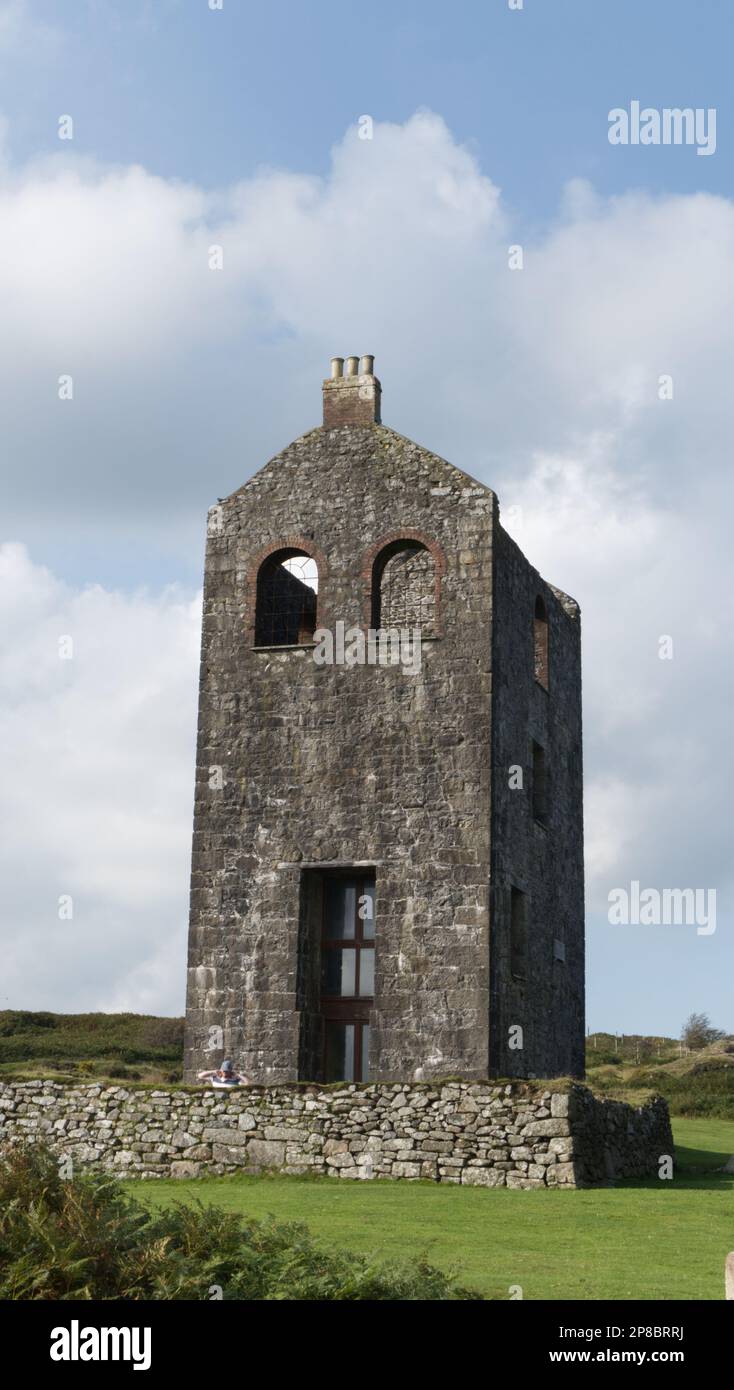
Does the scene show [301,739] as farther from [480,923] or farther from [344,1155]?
[344,1155]

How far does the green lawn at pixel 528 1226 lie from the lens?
12.7m

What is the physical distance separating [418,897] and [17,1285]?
15148mm

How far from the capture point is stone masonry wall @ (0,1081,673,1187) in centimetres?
1984

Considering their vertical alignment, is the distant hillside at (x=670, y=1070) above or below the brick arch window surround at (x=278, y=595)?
below

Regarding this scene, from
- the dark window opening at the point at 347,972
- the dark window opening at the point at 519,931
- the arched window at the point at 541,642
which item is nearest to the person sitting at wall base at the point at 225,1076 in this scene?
the dark window opening at the point at 347,972

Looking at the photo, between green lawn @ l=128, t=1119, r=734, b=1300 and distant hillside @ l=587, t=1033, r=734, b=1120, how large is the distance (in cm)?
1335

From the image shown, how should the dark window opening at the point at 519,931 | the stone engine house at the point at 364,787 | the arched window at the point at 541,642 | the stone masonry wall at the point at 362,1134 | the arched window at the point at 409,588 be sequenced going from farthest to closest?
the arched window at the point at 409,588 < the arched window at the point at 541,642 < the dark window opening at the point at 519,931 < the stone engine house at the point at 364,787 < the stone masonry wall at the point at 362,1134

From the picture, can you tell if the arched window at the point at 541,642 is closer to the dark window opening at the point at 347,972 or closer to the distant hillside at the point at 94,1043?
the dark window opening at the point at 347,972

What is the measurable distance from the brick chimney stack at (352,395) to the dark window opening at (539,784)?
693 centimetres

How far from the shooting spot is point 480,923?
24547 mm

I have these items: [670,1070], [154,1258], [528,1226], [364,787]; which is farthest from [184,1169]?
[670,1070]

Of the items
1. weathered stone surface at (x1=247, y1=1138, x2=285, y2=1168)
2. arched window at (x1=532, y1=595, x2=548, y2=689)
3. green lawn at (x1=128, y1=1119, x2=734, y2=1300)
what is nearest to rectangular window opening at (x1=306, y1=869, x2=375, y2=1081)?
weathered stone surface at (x1=247, y1=1138, x2=285, y2=1168)

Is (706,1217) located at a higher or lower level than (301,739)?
lower
